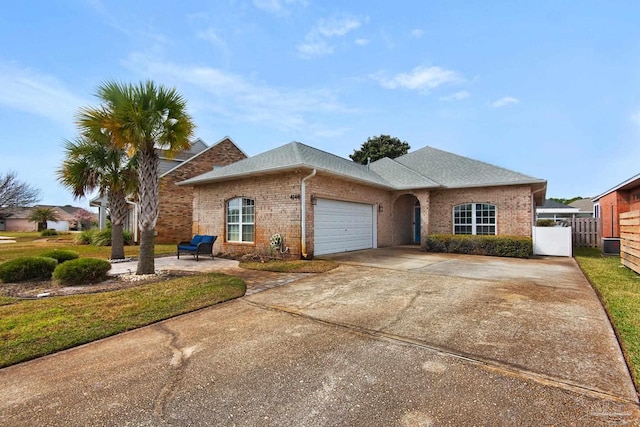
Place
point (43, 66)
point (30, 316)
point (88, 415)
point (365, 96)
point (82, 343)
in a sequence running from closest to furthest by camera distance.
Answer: point (88, 415) < point (82, 343) < point (30, 316) < point (43, 66) < point (365, 96)

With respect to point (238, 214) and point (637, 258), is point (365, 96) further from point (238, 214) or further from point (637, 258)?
point (637, 258)

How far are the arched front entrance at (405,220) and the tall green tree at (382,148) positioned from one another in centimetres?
1707

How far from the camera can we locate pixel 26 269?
7230 millimetres

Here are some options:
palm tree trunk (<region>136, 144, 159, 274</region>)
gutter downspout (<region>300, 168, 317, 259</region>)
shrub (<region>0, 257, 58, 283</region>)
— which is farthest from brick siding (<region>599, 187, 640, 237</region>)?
shrub (<region>0, 257, 58, 283</region>)

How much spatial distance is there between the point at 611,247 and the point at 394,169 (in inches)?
398

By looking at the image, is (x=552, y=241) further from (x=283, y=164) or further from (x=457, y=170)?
(x=283, y=164)

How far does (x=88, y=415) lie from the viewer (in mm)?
2271

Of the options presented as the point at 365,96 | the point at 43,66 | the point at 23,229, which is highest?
the point at 365,96

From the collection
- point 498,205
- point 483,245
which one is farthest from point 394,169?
point 483,245

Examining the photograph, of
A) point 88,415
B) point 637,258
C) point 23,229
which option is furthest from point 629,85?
point 23,229

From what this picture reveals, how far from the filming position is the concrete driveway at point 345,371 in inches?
89.0

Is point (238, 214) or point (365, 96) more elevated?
point (365, 96)

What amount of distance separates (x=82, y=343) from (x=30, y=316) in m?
1.61

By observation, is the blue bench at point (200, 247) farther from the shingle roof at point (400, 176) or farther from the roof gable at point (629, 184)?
the roof gable at point (629, 184)
